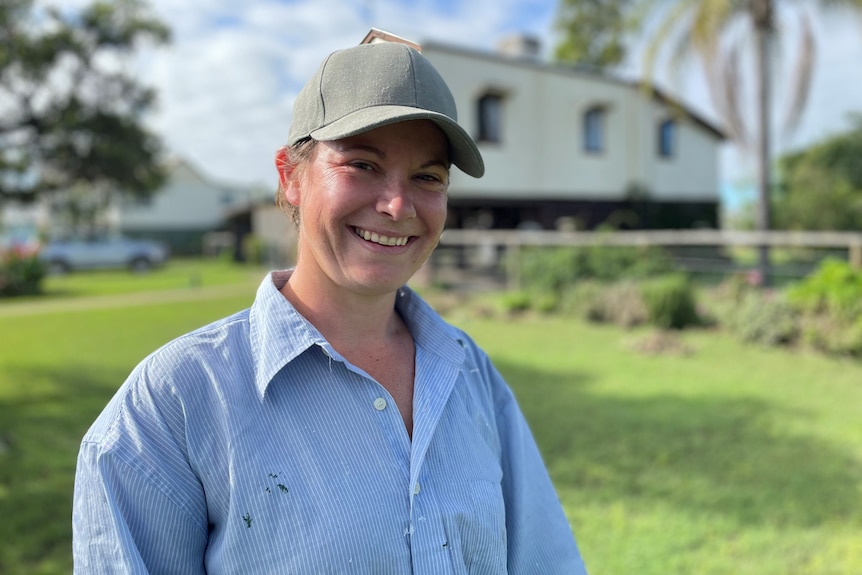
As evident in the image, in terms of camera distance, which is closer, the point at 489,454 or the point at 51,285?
the point at 489,454

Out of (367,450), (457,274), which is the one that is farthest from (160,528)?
(457,274)

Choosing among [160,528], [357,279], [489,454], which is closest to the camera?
[160,528]

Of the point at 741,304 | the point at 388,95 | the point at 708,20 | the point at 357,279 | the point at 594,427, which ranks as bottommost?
the point at 594,427

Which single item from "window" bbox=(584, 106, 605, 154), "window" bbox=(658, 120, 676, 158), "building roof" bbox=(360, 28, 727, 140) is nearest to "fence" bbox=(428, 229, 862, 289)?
"building roof" bbox=(360, 28, 727, 140)

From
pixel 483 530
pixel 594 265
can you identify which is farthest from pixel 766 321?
pixel 483 530

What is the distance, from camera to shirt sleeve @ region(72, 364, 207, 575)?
1.28m

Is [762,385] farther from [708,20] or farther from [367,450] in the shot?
[708,20]

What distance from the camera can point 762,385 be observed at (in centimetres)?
733

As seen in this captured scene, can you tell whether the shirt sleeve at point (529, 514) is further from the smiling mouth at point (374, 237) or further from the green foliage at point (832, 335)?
the green foliage at point (832, 335)

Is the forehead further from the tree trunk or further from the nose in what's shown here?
the tree trunk

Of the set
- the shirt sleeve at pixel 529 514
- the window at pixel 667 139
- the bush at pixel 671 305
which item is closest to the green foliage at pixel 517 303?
the bush at pixel 671 305

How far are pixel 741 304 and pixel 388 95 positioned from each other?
387 inches

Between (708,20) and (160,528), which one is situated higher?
(708,20)

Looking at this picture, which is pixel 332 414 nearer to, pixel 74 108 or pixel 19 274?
pixel 74 108
